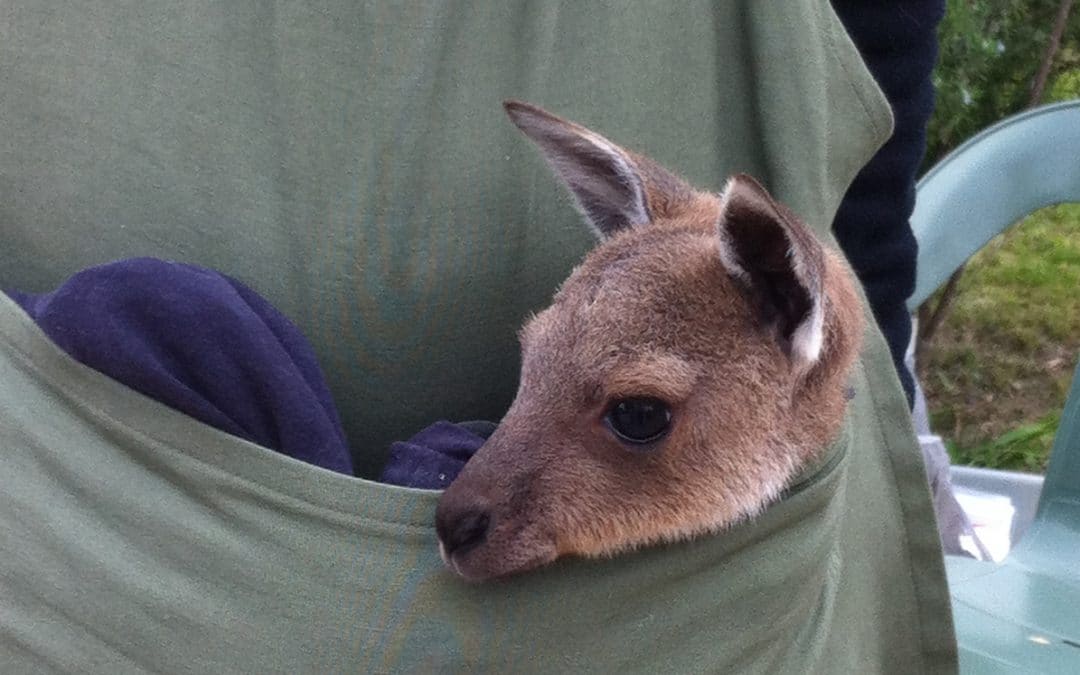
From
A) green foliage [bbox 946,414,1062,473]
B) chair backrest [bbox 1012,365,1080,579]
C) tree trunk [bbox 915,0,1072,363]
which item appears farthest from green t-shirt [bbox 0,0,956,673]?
green foliage [bbox 946,414,1062,473]

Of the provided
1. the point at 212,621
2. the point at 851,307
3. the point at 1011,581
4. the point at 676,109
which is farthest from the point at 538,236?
the point at 1011,581

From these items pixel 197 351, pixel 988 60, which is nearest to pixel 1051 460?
pixel 988 60

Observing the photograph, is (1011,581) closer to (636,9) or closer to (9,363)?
(636,9)

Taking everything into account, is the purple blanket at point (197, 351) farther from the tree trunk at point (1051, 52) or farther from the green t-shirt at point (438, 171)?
the tree trunk at point (1051, 52)

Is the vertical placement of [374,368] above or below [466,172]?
below

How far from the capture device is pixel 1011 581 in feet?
8.71

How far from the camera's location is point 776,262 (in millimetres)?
1283

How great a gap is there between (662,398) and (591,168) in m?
0.38

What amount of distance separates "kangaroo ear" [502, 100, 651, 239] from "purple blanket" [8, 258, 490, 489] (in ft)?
1.40

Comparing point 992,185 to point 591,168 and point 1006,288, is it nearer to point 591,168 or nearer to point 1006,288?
point 591,168

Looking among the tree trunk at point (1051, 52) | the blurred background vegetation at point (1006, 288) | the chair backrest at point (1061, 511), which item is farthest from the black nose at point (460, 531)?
the tree trunk at point (1051, 52)

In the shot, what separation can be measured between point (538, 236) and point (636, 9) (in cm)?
37

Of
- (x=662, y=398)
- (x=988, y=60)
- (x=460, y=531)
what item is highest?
(x=662, y=398)

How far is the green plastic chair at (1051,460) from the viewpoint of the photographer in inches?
95.8
